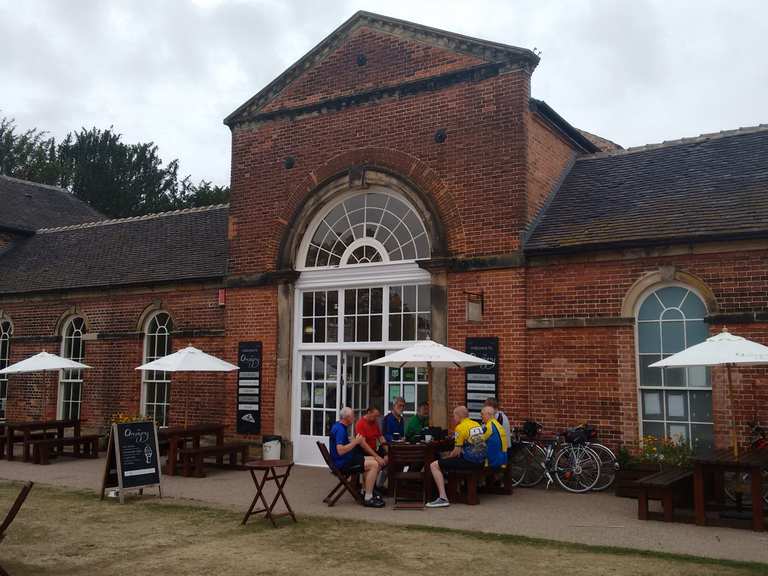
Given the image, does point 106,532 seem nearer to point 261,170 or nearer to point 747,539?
point 747,539

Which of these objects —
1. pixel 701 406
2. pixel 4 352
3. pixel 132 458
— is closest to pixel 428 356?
pixel 701 406

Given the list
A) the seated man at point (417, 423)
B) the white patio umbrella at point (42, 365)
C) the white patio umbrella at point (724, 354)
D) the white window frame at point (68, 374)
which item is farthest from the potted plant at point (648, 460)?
→ the white window frame at point (68, 374)

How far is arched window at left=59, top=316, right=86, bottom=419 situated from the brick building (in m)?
0.37

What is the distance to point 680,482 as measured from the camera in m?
9.02

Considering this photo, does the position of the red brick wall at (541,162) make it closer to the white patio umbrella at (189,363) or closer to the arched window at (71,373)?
the white patio umbrella at (189,363)

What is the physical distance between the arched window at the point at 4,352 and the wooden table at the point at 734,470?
1716 cm

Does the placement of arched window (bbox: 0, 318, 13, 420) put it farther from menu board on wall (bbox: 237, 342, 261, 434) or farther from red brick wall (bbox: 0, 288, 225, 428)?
menu board on wall (bbox: 237, 342, 261, 434)

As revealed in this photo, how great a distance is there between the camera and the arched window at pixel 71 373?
1817 centimetres

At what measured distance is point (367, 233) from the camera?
14094 mm

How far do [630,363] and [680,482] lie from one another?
2.56 metres

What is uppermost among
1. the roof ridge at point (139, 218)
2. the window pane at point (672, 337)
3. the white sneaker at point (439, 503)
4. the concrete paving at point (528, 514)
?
the roof ridge at point (139, 218)

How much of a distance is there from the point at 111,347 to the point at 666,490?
1305 cm

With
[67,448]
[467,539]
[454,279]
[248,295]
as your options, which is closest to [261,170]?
[248,295]

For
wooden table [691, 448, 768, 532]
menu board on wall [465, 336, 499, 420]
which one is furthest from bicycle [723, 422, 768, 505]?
menu board on wall [465, 336, 499, 420]
